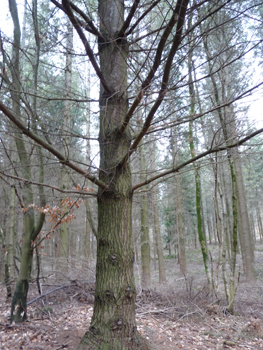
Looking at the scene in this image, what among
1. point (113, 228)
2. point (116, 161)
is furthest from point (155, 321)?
point (116, 161)

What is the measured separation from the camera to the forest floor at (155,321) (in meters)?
3.31

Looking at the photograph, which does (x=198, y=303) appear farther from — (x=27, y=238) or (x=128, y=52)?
(x=128, y=52)

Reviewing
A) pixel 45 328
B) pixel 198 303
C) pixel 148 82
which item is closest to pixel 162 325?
pixel 198 303

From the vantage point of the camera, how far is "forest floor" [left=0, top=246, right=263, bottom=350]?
130 inches

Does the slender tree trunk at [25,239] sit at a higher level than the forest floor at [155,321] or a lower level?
higher

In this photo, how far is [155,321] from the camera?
4.29m

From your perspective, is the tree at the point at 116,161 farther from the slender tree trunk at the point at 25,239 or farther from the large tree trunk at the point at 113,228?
the slender tree trunk at the point at 25,239

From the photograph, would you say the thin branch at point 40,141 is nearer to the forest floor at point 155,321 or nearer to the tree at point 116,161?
the tree at point 116,161

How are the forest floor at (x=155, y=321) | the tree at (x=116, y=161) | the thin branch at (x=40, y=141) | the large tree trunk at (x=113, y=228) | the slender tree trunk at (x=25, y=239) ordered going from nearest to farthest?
1. the thin branch at (x=40, y=141)
2. the tree at (x=116, y=161)
3. the large tree trunk at (x=113, y=228)
4. the forest floor at (x=155, y=321)
5. the slender tree trunk at (x=25, y=239)

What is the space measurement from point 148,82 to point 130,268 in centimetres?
180

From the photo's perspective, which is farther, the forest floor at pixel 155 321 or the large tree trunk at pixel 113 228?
the forest floor at pixel 155 321

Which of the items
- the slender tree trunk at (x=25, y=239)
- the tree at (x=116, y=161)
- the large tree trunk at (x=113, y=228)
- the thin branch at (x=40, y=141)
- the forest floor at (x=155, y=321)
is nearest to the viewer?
the thin branch at (x=40, y=141)

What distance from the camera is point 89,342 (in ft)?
7.61

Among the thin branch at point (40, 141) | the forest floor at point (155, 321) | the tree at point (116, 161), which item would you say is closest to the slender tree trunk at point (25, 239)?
the forest floor at point (155, 321)
